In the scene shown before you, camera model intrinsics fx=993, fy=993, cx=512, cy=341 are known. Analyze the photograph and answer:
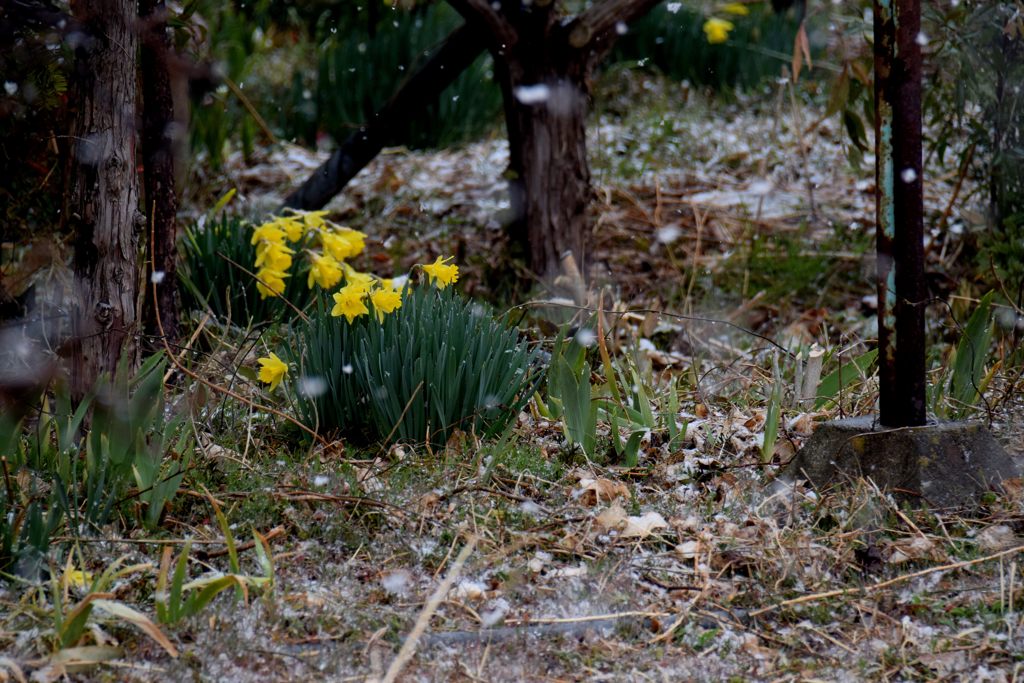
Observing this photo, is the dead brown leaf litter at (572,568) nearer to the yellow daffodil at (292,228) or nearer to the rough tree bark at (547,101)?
the yellow daffodil at (292,228)

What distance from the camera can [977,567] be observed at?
6.96 feet

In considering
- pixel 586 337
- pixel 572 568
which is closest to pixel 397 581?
pixel 572 568

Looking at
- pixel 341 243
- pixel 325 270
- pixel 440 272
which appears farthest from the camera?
pixel 341 243

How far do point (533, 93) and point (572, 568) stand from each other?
249cm

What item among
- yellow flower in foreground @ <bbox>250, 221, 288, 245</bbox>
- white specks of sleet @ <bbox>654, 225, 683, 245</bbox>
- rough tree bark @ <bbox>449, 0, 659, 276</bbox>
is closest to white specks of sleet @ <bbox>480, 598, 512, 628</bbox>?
yellow flower in foreground @ <bbox>250, 221, 288, 245</bbox>

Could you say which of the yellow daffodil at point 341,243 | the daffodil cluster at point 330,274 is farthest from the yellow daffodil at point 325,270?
the yellow daffodil at point 341,243

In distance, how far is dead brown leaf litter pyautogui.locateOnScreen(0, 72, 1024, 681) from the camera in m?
1.85

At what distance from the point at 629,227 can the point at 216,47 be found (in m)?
3.14

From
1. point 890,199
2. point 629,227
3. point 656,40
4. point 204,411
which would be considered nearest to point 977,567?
point 890,199

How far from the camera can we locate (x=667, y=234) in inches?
208

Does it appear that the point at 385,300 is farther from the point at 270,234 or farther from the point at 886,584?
the point at 886,584

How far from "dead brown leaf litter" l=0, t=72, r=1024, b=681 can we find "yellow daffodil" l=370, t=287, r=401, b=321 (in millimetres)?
393

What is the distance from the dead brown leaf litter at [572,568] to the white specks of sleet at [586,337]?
260 mm

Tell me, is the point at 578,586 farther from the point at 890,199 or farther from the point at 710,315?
the point at 710,315
